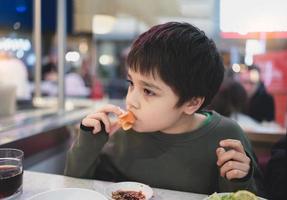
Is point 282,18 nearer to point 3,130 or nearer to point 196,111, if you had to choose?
point 196,111

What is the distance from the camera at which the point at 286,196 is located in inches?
51.0

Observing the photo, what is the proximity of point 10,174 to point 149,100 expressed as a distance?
45 cm

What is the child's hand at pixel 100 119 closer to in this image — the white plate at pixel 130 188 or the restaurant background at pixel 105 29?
the white plate at pixel 130 188

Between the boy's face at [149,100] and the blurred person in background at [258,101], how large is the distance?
214cm

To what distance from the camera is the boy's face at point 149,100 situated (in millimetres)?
1011

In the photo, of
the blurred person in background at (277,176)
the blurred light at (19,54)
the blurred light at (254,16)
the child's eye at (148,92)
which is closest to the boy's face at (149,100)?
the child's eye at (148,92)

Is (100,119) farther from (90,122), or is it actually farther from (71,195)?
(71,195)

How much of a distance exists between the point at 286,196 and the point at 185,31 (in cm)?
78

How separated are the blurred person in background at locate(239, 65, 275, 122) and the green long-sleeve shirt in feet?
6.45

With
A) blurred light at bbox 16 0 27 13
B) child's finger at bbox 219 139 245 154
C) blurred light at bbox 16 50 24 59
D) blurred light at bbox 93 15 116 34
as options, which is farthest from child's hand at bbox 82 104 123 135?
blurred light at bbox 16 50 24 59

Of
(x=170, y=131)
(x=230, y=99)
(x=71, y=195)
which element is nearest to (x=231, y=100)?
(x=230, y=99)

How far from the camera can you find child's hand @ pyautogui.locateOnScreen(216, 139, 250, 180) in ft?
3.17

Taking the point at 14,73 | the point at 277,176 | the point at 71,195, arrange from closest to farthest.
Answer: the point at 71,195 → the point at 277,176 → the point at 14,73

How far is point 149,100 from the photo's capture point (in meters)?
1.01
